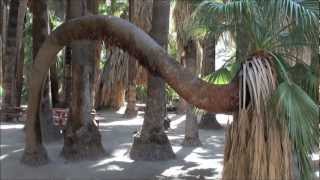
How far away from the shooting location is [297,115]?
7246 millimetres

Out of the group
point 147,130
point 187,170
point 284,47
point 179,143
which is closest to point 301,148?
point 284,47

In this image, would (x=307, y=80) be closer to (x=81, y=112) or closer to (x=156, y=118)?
(x=156, y=118)

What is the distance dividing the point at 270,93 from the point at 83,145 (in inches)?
347

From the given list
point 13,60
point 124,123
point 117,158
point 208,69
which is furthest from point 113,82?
point 117,158

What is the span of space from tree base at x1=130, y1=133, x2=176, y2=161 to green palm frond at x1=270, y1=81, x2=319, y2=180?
27.3ft

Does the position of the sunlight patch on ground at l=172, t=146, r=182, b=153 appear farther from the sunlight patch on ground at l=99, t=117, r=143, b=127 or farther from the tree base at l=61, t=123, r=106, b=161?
the sunlight patch on ground at l=99, t=117, r=143, b=127

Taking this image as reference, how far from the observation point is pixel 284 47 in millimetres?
8375

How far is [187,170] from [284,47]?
6.65m

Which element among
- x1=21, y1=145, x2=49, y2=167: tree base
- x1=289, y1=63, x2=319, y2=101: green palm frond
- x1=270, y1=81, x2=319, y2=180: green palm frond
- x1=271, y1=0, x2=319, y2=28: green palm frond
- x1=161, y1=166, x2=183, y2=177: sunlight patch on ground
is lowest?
x1=161, y1=166, x2=183, y2=177: sunlight patch on ground

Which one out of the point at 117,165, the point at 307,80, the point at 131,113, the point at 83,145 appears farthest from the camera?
the point at 131,113

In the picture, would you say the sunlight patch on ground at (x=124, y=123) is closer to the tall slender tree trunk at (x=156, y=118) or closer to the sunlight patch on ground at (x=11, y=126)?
the sunlight patch on ground at (x=11, y=126)

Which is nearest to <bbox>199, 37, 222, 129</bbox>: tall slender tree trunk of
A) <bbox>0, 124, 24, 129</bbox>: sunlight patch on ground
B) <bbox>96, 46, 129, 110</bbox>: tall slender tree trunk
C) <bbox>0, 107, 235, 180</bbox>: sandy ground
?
<bbox>0, 107, 235, 180</bbox>: sandy ground

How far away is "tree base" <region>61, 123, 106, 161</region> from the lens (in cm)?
1548

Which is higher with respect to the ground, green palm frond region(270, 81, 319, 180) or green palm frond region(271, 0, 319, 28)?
green palm frond region(271, 0, 319, 28)
